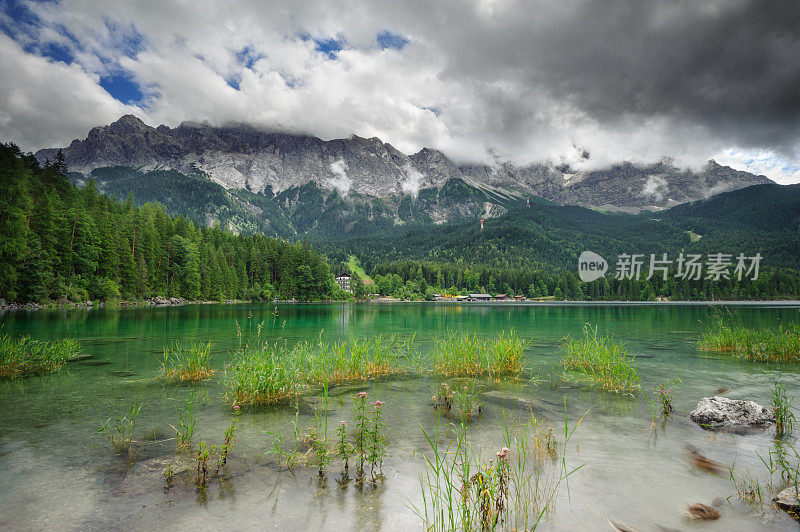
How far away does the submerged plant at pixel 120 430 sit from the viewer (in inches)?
336

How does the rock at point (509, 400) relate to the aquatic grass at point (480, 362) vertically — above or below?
below

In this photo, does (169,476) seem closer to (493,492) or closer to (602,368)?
(493,492)

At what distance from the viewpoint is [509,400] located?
42.0ft

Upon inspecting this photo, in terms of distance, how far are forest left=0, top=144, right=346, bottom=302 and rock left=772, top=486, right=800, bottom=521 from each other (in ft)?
232

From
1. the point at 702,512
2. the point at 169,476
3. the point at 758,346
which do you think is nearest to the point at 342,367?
the point at 169,476

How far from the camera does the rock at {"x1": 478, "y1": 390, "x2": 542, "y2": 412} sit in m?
12.1

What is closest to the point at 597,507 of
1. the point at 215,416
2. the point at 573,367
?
the point at 215,416

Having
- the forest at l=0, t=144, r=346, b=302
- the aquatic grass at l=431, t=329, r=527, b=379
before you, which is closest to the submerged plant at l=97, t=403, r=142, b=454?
the aquatic grass at l=431, t=329, r=527, b=379

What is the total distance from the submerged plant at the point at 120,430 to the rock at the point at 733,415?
47.3ft

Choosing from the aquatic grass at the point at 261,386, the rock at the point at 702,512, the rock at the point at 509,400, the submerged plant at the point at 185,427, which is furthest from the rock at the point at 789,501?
the aquatic grass at the point at 261,386

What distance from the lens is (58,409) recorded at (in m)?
11.5

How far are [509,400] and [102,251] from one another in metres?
87.3

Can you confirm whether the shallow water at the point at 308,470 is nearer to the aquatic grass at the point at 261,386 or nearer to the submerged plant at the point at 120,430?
the submerged plant at the point at 120,430

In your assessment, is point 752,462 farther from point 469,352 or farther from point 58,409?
point 58,409
